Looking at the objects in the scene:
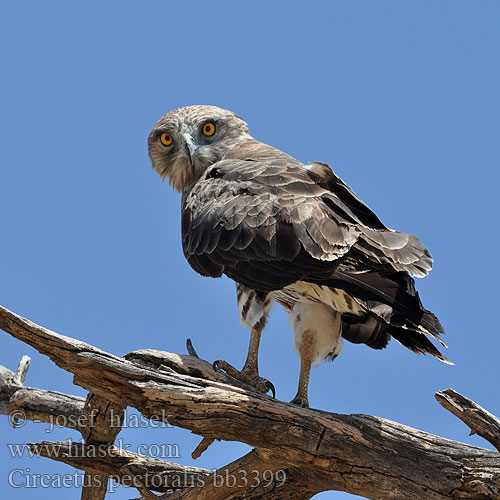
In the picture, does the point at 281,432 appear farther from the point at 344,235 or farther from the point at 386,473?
the point at 344,235

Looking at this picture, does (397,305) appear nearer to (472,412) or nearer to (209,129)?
(472,412)

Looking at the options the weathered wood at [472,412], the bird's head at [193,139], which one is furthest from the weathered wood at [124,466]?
the bird's head at [193,139]

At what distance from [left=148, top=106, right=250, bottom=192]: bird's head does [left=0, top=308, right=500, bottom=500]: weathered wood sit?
2962 mm

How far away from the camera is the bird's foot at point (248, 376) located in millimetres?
6605

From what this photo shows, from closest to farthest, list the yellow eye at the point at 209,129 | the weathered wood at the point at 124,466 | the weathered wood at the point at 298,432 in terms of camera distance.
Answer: the weathered wood at the point at 298,432
the weathered wood at the point at 124,466
the yellow eye at the point at 209,129

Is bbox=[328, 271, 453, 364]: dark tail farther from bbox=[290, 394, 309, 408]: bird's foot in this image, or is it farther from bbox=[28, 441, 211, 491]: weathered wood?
bbox=[28, 441, 211, 491]: weathered wood

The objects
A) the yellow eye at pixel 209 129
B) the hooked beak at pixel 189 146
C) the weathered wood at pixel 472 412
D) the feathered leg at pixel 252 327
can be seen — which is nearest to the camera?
the weathered wood at pixel 472 412

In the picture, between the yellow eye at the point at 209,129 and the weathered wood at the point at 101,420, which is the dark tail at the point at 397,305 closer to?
the weathered wood at the point at 101,420

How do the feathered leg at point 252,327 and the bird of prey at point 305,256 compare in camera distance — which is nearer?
the bird of prey at point 305,256

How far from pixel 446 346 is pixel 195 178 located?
3652 mm

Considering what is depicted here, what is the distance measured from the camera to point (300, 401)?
6.56 meters

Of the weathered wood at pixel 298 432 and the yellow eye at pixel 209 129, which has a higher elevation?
the yellow eye at pixel 209 129

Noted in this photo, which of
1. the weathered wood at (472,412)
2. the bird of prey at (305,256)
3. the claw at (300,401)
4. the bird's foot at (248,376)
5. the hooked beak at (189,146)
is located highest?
the hooked beak at (189,146)

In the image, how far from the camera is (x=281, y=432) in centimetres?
566
